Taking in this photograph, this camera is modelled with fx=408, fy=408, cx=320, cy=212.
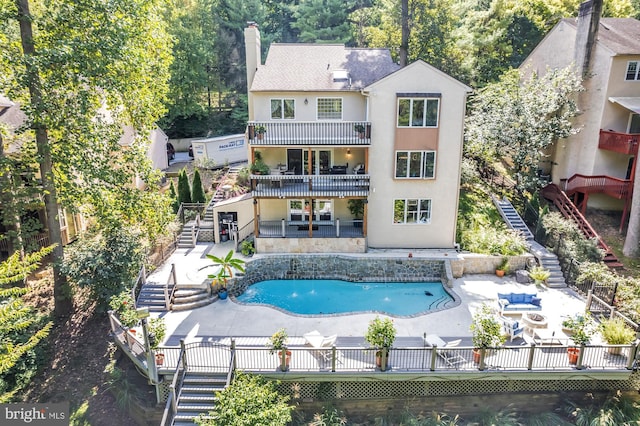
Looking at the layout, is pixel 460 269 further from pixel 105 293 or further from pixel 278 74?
pixel 105 293

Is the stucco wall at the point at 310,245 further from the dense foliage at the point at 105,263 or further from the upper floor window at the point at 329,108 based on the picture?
the upper floor window at the point at 329,108

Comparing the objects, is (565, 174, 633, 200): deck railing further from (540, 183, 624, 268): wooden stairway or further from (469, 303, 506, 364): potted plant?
(469, 303, 506, 364): potted plant

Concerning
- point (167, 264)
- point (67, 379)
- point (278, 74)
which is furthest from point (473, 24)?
point (67, 379)

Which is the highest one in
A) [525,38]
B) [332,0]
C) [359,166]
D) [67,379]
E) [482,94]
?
[332,0]

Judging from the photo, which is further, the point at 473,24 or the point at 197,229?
the point at 473,24

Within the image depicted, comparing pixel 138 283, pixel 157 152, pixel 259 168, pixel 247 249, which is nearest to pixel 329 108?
pixel 259 168

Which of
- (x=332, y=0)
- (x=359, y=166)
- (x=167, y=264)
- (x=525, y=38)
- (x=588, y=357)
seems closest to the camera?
(x=588, y=357)

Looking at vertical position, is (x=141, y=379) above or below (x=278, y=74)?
below

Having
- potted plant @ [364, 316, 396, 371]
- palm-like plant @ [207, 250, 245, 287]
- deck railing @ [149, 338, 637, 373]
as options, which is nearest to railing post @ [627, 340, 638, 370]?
deck railing @ [149, 338, 637, 373]
